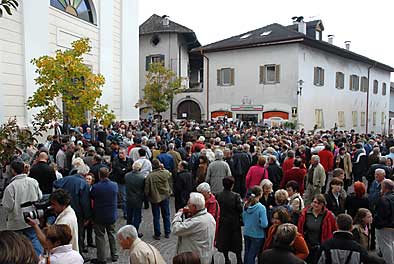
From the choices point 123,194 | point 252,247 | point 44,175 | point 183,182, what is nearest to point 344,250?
point 252,247

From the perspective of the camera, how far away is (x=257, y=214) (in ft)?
19.9

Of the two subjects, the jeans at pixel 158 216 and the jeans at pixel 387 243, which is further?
the jeans at pixel 158 216

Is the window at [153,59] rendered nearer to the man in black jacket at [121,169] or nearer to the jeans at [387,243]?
the man in black jacket at [121,169]

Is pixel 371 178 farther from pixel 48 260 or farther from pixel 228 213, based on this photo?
pixel 48 260

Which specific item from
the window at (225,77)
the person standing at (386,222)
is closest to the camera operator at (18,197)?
the person standing at (386,222)

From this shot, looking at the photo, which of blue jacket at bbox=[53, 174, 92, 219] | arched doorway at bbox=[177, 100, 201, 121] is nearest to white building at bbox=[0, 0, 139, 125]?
arched doorway at bbox=[177, 100, 201, 121]

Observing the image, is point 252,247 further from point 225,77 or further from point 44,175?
point 225,77

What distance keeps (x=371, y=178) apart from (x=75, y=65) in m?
9.55

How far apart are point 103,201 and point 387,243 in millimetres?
4809

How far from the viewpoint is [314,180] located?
29.8ft

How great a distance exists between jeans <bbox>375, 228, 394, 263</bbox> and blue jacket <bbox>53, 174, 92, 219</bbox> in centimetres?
499

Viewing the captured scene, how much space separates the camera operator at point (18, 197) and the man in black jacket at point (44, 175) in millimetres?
1276

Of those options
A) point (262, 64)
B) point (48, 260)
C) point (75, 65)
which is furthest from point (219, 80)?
point (48, 260)

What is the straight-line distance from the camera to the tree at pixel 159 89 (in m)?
26.5
